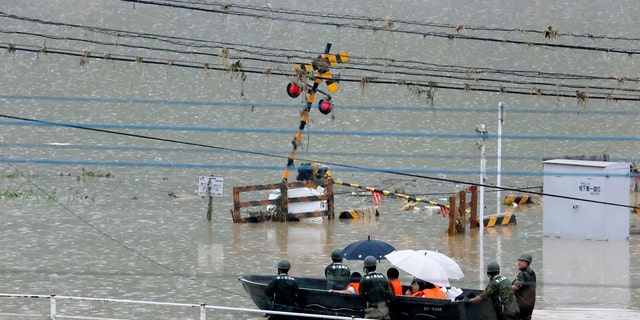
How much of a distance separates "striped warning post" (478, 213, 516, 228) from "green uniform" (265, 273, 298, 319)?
1164 centimetres

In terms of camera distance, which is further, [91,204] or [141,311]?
[91,204]

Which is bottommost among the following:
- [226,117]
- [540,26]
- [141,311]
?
[141,311]

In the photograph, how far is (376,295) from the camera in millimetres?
19219

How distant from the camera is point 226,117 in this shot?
44.2m

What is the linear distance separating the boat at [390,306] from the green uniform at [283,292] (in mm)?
132

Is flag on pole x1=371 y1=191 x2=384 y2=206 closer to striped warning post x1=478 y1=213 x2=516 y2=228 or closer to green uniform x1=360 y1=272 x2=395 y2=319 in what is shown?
striped warning post x1=478 y1=213 x2=516 y2=228

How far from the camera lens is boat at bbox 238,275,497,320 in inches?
767

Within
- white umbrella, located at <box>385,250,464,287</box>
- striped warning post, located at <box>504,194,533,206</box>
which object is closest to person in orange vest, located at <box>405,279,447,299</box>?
white umbrella, located at <box>385,250,464,287</box>

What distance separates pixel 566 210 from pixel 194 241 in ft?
25.2

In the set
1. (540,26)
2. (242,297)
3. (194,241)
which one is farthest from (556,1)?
(242,297)

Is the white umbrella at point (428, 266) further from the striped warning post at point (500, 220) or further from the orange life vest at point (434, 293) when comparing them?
the striped warning post at point (500, 220)

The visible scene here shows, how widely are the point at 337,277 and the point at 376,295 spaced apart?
1957mm

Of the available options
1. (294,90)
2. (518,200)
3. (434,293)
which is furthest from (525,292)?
(518,200)

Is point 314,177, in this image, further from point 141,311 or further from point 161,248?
point 141,311
